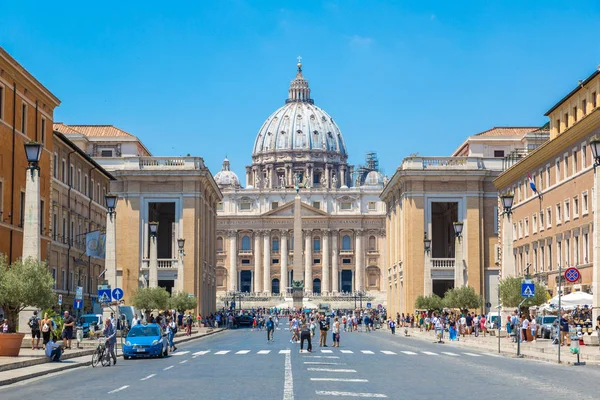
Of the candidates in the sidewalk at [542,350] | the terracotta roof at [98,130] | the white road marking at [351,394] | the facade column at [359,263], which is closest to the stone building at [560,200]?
the sidewalk at [542,350]

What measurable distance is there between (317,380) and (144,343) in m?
13.9

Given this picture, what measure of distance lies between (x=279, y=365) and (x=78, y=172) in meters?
43.3

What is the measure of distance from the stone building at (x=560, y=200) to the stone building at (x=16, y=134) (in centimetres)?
2344

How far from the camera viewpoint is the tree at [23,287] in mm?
34938

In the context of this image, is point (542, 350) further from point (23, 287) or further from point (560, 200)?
point (560, 200)

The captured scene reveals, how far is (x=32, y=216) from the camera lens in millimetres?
36281

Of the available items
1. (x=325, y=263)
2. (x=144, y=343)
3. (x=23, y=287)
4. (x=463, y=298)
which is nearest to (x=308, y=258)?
(x=325, y=263)

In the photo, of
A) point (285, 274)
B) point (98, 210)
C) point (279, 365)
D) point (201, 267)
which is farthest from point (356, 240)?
point (279, 365)

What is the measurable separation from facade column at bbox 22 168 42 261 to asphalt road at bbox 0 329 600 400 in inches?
196

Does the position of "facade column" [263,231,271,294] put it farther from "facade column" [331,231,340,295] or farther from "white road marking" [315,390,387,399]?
"white road marking" [315,390,387,399]

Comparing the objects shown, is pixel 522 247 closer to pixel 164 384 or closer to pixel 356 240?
pixel 164 384

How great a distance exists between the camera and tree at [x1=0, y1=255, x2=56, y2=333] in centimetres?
3494

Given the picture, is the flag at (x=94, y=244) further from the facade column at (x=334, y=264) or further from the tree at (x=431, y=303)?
the facade column at (x=334, y=264)

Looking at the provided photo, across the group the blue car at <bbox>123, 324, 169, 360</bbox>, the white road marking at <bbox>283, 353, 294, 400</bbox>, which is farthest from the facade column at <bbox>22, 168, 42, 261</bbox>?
the white road marking at <bbox>283, 353, 294, 400</bbox>
